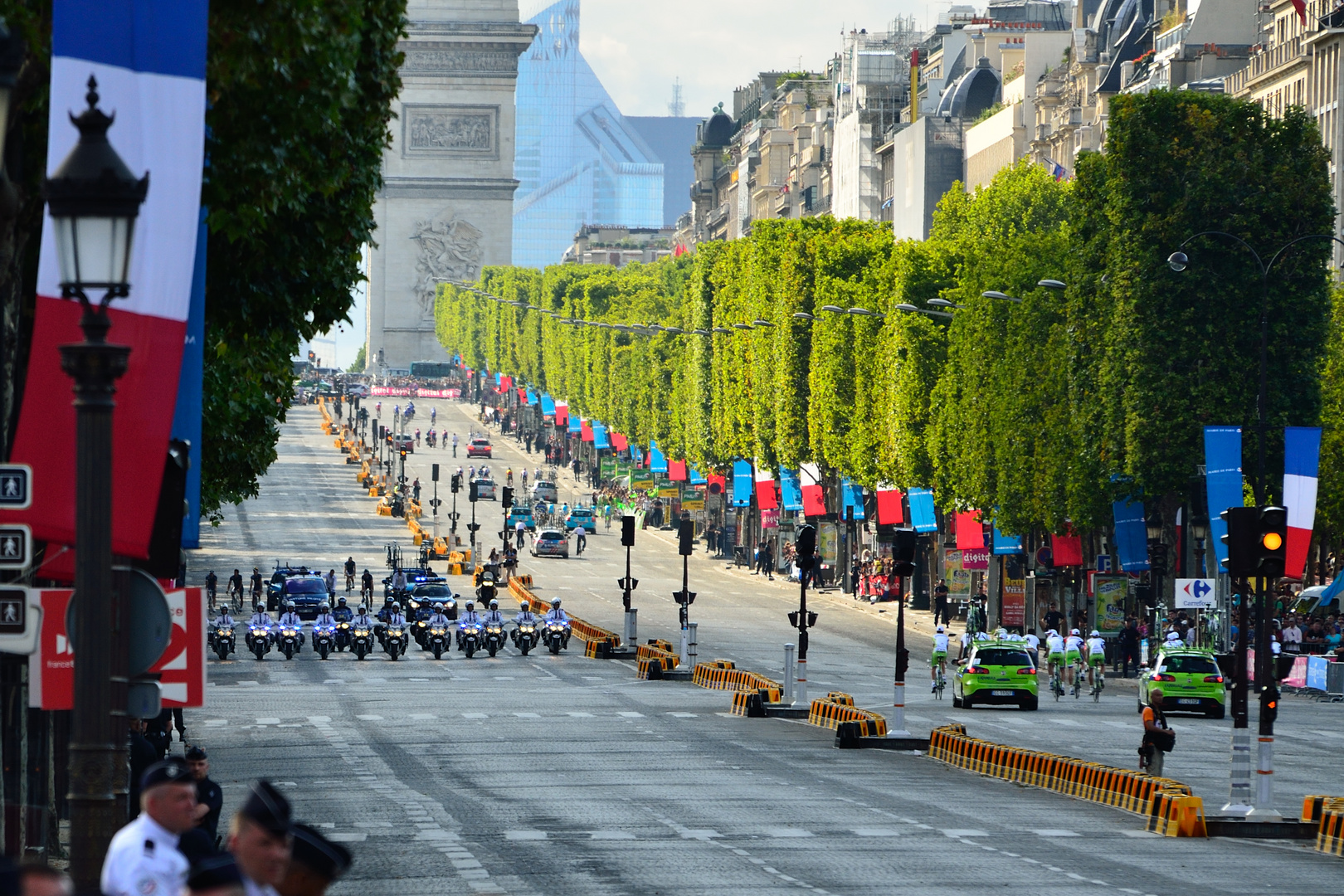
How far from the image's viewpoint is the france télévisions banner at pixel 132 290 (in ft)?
48.6

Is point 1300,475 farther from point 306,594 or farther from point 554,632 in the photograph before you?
point 306,594

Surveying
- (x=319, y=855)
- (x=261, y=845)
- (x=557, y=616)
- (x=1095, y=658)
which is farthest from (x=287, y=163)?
(x=557, y=616)

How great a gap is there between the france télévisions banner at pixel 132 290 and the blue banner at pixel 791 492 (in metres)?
74.1

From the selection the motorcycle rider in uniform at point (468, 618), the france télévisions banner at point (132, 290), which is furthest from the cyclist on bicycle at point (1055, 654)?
the france télévisions banner at point (132, 290)

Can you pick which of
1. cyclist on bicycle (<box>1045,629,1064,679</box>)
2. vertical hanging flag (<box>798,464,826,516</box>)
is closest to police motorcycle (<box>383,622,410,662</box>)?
cyclist on bicycle (<box>1045,629,1064,679</box>)

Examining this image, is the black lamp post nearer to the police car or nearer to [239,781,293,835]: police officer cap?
[239,781,293,835]: police officer cap

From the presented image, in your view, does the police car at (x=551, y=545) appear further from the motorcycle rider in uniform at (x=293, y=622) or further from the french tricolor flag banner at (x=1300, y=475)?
the french tricolor flag banner at (x=1300, y=475)

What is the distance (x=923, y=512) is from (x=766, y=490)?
20.0 metres

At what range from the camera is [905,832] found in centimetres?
2580

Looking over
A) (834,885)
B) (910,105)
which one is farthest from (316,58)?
(910,105)

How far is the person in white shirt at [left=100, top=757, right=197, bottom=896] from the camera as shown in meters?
10.9

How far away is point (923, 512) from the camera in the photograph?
2827 inches

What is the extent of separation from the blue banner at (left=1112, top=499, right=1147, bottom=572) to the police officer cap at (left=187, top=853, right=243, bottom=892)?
50.0m

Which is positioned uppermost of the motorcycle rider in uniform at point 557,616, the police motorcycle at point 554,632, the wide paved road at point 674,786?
the motorcycle rider in uniform at point 557,616
